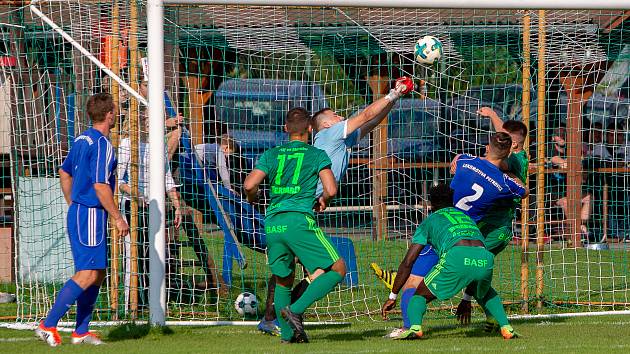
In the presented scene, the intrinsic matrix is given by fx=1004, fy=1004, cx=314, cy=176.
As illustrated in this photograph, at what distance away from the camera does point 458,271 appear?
7.70 m

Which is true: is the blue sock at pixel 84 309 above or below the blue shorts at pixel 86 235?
below

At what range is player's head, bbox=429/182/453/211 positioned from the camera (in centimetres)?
807

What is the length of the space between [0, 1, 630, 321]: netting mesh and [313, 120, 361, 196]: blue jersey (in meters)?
1.76

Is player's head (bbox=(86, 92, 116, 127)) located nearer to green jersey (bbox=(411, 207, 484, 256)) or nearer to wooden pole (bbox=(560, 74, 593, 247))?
green jersey (bbox=(411, 207, 484, 256))

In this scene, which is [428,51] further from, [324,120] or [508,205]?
[508,205]

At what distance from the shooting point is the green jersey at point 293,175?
763cm

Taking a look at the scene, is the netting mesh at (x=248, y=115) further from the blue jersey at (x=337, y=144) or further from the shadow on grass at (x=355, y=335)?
the blue jersey at (x=337, y=144)

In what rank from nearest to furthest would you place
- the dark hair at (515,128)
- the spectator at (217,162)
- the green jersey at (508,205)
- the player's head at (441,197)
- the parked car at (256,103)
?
1. the player's head at (441,197)
2. the green jersey at (508,205)
3. the dark hair at (515,128)
4. the spectator at (217,162)
5. the parked car at (256,103)

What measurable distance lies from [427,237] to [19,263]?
445 cm

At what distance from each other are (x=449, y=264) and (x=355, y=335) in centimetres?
117

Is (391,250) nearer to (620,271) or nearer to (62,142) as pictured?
(620,271)

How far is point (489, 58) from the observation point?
39.5 feet

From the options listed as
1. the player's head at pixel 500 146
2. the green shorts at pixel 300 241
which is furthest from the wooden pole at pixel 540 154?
the green shorts at pixel 300 241

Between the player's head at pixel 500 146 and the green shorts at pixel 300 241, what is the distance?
1.81 metres
